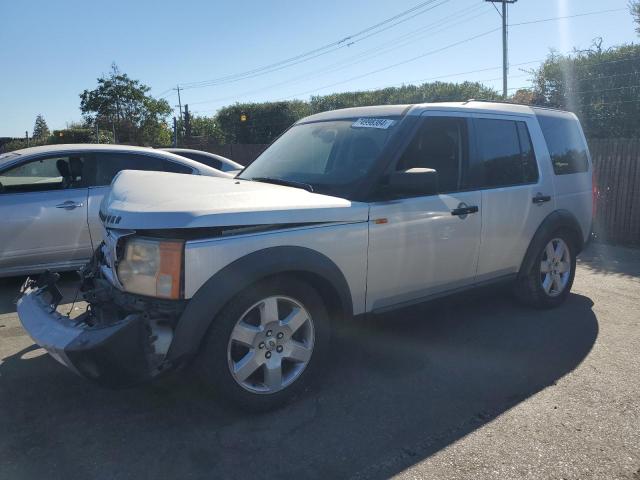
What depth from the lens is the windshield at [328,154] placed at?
379cm

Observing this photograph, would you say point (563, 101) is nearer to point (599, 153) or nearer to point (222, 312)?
point (599, 153)

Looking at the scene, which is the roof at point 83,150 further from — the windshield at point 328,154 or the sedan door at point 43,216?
the windshield at point 328,154

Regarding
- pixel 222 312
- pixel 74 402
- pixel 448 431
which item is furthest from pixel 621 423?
pixel 74 402

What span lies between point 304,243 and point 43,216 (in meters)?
3.74

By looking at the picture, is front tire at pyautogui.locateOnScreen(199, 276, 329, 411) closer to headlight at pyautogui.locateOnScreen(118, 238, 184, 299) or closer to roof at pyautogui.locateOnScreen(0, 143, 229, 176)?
headlight at pyautogui.locateOnScreen(118, 238, 184, 299)

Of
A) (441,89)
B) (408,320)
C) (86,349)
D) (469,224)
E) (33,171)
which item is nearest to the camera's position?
(86,349)

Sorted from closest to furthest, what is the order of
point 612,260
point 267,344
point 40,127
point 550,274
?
point 267,344, point 550,274, point 612,260, point 40,127

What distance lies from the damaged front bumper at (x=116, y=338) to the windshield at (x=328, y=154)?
4.67 feet

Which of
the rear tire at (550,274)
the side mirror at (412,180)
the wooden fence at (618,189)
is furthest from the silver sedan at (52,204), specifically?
the wooden fence at (618,189)

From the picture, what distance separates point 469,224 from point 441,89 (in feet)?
57.4

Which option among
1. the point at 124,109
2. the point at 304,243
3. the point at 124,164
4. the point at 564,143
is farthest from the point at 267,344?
the point at 124,109

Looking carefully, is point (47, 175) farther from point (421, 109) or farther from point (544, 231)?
point (544, 231)

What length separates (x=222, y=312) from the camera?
2.98 metres

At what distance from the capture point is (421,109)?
4066mm
